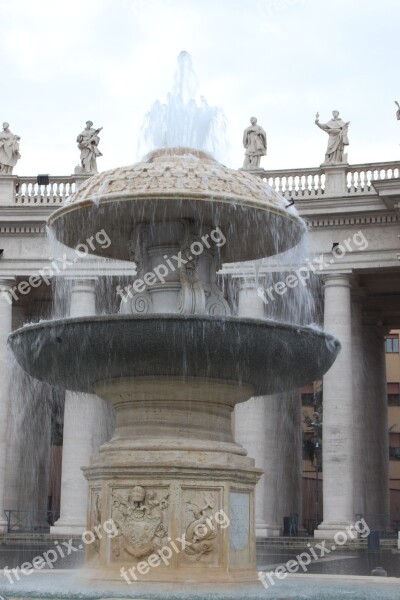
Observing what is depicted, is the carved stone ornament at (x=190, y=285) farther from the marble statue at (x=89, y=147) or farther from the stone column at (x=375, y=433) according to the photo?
the stone column at (x=375, y=433)

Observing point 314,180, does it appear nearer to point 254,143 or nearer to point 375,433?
point 254,143

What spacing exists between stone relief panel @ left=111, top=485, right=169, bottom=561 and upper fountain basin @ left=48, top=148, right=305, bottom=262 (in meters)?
3.81

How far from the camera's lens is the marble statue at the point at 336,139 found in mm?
41219

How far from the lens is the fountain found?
1312 centimetres

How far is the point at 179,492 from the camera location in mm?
13125

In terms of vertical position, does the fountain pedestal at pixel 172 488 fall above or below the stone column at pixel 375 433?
below

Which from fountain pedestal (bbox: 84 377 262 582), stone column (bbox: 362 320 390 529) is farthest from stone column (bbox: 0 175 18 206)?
fountain pedestal (bbox: 84 377 262 582)

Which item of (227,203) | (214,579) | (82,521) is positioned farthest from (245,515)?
(82,521)

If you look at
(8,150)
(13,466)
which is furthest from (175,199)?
(13,466)

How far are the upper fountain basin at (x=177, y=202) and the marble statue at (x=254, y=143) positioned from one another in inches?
1033

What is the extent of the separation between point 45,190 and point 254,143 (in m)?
8.57

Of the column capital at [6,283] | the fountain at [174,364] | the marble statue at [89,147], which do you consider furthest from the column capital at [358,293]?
the fountain at [174,364]

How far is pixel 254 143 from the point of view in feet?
139

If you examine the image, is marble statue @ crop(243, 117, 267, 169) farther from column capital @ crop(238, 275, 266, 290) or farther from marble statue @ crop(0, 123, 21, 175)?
marble statue @ crop(0, 123, 21, 175)
